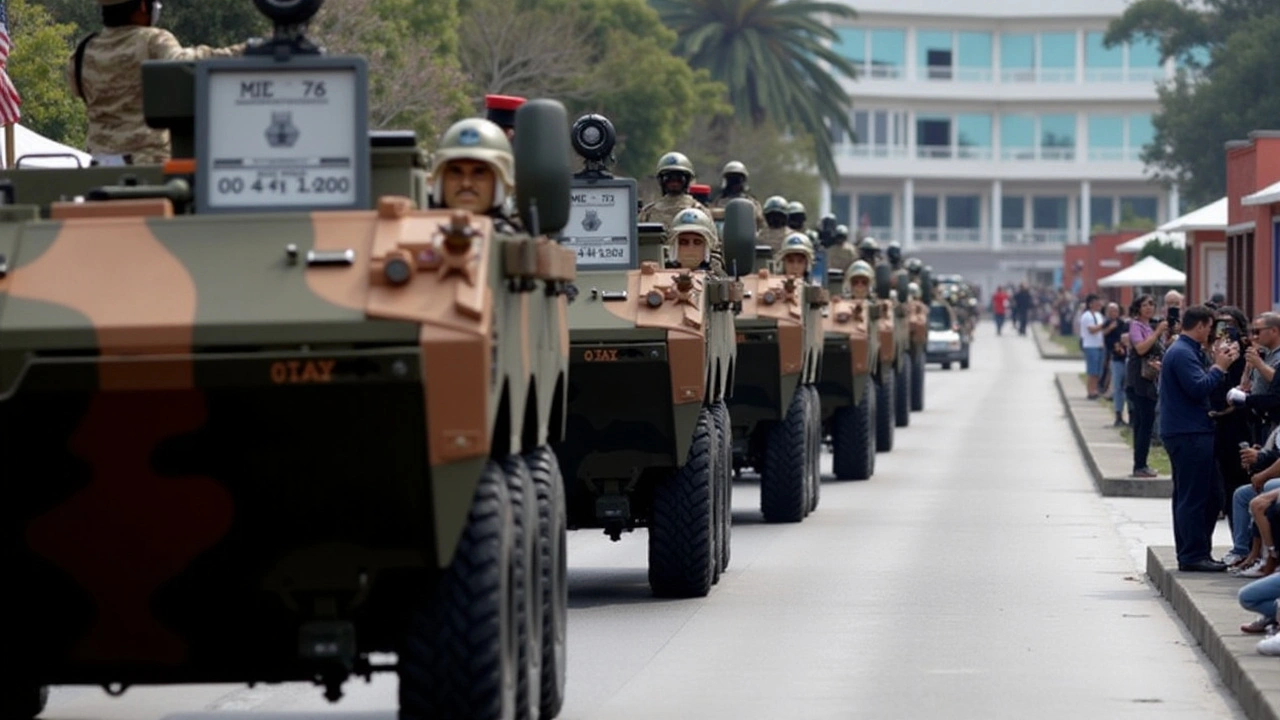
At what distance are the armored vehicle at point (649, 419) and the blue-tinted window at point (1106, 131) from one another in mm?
107491

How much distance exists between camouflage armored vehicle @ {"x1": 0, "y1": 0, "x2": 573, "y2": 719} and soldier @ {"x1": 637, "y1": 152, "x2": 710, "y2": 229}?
1108 centimetres

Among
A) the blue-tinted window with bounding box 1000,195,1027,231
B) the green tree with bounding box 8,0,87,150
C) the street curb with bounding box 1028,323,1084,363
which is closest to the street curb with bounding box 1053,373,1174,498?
the green tree with bounding box 8,0,87,150

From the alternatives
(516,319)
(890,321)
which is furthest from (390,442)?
(890,321)

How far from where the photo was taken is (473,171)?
10.9 metres

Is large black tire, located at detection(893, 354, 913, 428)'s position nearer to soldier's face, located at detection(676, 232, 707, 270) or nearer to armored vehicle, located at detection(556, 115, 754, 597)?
soldier's face, located at detection(676, 232, 707, 270)

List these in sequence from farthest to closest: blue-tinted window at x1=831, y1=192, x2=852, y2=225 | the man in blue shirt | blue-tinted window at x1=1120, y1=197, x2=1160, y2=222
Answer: blue-tinted window at x1=831, y1=192, x2=852, y2=225 < blue-tinted window at x1=1120, y1=197, x2=1160, y2=222 < the man in blue shirt

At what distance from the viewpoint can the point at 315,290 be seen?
8812 millimetres

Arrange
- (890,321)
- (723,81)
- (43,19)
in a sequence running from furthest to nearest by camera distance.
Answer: (723,81), (890,321), (43,19)

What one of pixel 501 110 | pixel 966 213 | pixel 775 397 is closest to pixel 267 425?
pixel 501 110

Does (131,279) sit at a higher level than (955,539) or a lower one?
higher

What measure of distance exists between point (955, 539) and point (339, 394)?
1331 centimetres

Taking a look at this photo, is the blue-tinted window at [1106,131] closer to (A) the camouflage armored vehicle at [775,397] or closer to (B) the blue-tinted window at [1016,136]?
(B) the blue-tinted window at [1016,136]

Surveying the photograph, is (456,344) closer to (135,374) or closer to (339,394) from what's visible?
(339,394)

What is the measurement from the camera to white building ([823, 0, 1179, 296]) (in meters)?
120
